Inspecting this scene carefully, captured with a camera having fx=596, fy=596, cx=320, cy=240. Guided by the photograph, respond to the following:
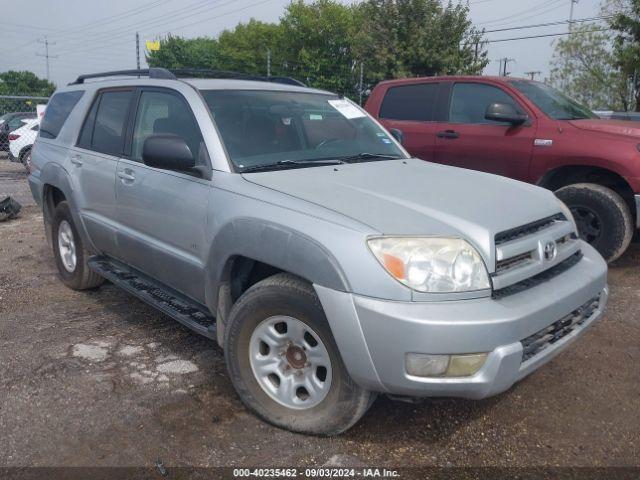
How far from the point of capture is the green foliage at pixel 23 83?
188ft

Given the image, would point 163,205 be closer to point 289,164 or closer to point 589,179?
point 289,164

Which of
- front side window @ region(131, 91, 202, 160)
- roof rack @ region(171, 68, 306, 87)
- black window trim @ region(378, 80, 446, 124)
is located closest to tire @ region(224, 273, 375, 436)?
front side window @ region(131, 91, 202, 160)

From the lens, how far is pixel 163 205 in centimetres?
355

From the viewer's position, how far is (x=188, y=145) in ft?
11.6

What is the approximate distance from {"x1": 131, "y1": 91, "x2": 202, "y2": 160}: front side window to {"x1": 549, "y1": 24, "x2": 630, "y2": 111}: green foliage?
97.8 ft

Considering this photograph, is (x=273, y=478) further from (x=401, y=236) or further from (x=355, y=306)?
(x=401, y=236)

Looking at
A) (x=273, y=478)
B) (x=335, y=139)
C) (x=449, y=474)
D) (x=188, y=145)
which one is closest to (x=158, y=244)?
(x=188, y=145)

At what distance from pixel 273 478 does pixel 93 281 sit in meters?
3.04

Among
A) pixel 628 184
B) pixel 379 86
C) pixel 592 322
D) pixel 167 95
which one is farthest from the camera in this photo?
pixel 379 86

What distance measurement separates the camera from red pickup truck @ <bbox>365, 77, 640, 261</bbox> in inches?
213

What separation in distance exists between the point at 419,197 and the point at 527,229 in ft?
1.76

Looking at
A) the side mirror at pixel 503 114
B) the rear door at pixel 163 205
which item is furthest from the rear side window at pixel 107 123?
the side mirror at pixel 503 114

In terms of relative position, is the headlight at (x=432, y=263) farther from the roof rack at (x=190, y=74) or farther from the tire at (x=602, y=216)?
the tire at (x=602, y=216)

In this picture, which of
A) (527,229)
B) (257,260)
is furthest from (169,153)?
(527,229)
